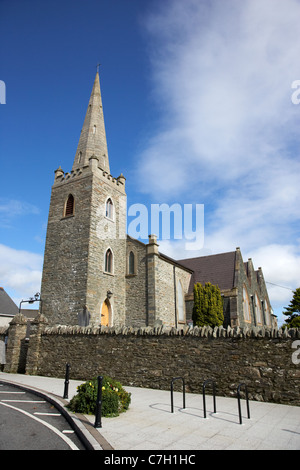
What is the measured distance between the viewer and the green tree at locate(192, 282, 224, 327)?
24.0 meters

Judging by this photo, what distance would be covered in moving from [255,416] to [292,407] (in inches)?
75.5

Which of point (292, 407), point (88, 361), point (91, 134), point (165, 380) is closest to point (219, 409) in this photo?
point (292, 407)

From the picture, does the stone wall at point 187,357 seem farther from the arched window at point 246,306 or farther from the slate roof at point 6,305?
the slate roof at point 6,305

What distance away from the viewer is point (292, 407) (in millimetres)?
8578

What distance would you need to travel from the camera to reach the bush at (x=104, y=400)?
24.0ft

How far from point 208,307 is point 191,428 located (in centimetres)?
1842

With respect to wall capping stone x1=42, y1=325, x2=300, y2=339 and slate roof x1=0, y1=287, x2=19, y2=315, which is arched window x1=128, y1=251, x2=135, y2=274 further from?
slate roof x1=0, y1=287, x2=19, y2=315

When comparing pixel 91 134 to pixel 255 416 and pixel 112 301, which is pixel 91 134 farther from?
pixel 255 416

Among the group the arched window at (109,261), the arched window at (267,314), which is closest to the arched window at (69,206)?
the arched window at (109,261)

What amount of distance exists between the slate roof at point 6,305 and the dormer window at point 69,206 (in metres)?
19.6

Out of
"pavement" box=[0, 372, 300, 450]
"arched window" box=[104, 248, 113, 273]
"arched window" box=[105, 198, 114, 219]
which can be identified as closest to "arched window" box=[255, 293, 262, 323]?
"arched window" box=[104, 248, 113, 273]

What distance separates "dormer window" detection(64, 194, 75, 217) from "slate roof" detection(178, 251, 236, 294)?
13.6m

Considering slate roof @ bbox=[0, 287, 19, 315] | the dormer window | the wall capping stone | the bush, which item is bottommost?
the bush

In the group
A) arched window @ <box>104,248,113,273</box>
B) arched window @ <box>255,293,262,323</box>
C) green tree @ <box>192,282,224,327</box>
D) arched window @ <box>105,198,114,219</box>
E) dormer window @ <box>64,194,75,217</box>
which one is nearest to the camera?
arched window @ <box>104,248,113,273</box>
